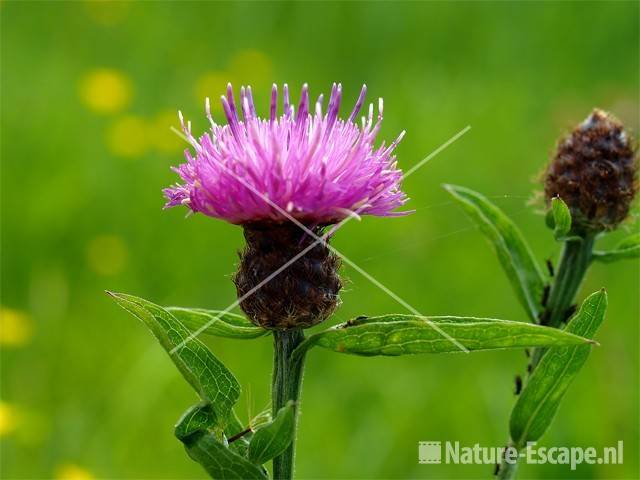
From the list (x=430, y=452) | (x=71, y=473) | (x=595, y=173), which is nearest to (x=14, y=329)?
(x=71, y=473)

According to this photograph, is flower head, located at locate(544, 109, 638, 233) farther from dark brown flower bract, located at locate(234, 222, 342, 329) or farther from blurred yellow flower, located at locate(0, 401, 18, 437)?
blurred yellow flower, located at locate(0, 401, 18, 437)

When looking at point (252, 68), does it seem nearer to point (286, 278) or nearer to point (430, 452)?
point (430, 452)

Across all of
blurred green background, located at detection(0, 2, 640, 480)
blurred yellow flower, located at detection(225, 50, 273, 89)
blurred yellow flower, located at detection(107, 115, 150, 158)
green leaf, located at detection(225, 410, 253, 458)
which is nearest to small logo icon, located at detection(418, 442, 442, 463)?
blurred green background, located at detection(0, 2, 640, 480)

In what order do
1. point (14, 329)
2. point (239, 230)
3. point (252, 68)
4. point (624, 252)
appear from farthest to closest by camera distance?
point (252, 68) < point (239, 230) < point (14, 329) < point (624, 252)

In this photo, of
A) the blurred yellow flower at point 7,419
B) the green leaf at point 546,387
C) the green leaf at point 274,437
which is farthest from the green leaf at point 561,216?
the blurred yellow flower at point 7,419

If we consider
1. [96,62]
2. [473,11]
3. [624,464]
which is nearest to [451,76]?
[473,11]

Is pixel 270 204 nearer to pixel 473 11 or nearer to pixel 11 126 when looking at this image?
pixel 11 126
